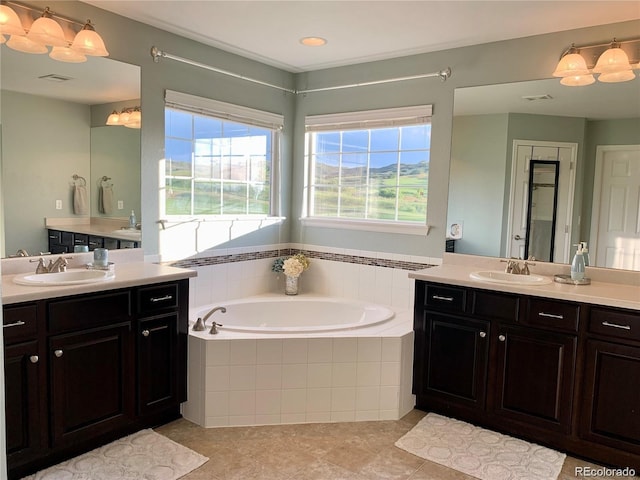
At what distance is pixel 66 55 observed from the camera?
277 cm

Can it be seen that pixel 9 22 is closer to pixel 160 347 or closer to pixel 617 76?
pixel 160 347

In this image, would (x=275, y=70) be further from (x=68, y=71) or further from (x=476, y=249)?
(x=476, y=249)

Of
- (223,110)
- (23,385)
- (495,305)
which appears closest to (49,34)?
(223,110)

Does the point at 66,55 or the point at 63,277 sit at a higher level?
the point at 66,55

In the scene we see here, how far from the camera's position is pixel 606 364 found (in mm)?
2506

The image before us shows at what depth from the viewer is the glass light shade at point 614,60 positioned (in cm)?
281

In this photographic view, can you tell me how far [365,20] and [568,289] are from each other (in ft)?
6.58

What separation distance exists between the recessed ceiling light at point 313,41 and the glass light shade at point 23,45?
1654 mm

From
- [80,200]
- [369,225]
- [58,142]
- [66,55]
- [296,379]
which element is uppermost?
[66,55]

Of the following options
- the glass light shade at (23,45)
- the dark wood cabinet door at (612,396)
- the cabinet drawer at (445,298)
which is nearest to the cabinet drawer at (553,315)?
the dark wood cabinet door at (612,396)

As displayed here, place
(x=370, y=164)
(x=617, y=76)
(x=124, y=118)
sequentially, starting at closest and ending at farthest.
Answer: (x=617, y=76) → (x=124, y=118) → (x=370, y=164)

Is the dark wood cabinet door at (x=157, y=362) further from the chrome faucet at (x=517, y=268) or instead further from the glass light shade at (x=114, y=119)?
the chrome faucet at (x=517, y=268)

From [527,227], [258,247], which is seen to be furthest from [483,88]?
[258,247]

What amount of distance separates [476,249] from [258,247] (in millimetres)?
1822
